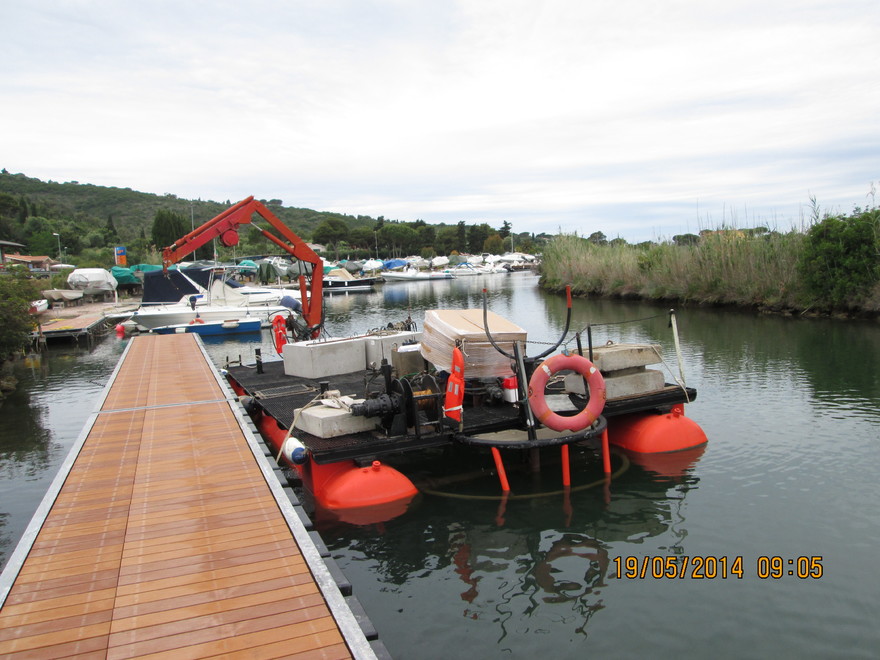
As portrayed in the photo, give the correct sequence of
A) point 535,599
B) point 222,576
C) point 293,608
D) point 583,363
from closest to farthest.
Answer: point 293,608, point 222,576, point 535,599, point 583,363

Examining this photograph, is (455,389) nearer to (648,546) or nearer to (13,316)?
(648,546)

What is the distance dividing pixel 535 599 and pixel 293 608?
290 cm

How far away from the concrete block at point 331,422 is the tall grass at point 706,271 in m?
25.1

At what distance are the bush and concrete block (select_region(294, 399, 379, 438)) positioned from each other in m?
24.1

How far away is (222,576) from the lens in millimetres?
5141

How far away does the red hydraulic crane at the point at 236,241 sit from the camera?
54.6 ft

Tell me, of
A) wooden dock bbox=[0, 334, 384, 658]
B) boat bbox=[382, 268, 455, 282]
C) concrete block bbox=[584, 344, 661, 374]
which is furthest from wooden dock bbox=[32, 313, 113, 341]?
boat bbox=[382, 268, 455, 282]

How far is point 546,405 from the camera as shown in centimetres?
911

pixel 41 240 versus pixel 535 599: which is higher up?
pixel 41 240

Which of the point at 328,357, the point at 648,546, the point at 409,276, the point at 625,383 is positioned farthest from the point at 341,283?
the point at 648,546

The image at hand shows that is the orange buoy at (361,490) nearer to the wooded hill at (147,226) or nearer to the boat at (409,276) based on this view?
the boat at (409,276)

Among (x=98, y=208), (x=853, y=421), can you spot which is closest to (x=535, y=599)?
(x=853, y=421)

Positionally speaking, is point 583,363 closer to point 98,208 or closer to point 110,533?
point 110,533

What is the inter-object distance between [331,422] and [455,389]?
182cm
